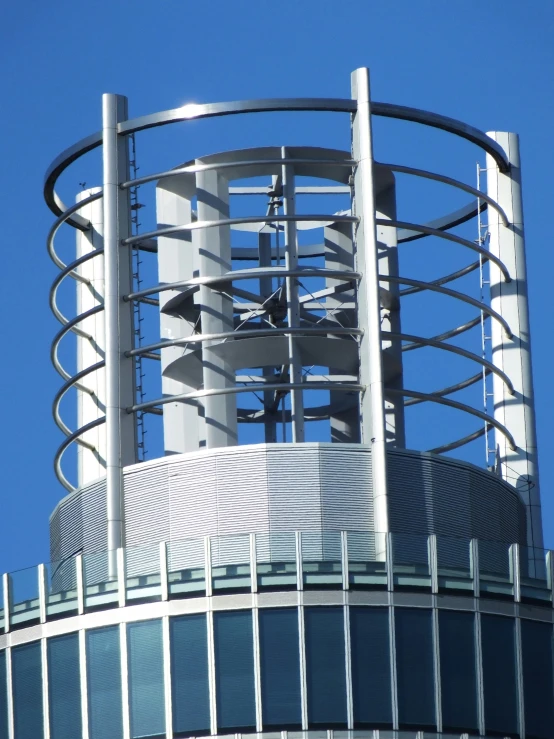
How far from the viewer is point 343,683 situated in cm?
9019

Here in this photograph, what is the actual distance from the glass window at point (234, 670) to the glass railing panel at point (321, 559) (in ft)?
8.25

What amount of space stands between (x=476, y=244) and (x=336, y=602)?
56.4 feet

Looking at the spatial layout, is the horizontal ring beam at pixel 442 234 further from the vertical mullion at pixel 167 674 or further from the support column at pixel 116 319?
the vertical mullion at pixel 167 674

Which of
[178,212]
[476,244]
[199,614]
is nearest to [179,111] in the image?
[178,212]

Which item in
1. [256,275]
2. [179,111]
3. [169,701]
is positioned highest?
[179,111]

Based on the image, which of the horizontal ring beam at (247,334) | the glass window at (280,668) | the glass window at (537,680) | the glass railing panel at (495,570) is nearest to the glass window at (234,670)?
the glass window at (280,668)

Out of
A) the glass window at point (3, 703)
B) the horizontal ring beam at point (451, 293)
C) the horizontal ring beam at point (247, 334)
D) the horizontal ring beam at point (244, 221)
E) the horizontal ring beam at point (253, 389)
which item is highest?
the horizontal ring beam at point (244, 221)

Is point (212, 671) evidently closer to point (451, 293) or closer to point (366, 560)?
point (366, 560)

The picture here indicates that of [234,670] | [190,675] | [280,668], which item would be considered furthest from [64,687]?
[280,668]

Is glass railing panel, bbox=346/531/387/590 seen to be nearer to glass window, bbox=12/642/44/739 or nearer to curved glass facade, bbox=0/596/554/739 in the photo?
curved glass facade, bbox=0/596/554/739

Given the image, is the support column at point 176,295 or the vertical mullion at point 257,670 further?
the support column at point 176,295

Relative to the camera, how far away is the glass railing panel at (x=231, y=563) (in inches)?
3593

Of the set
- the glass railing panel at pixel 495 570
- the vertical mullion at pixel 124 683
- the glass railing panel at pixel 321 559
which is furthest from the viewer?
the glass railing panel at pixel 495 570

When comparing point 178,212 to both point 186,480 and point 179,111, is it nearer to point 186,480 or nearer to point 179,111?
point 179,111
